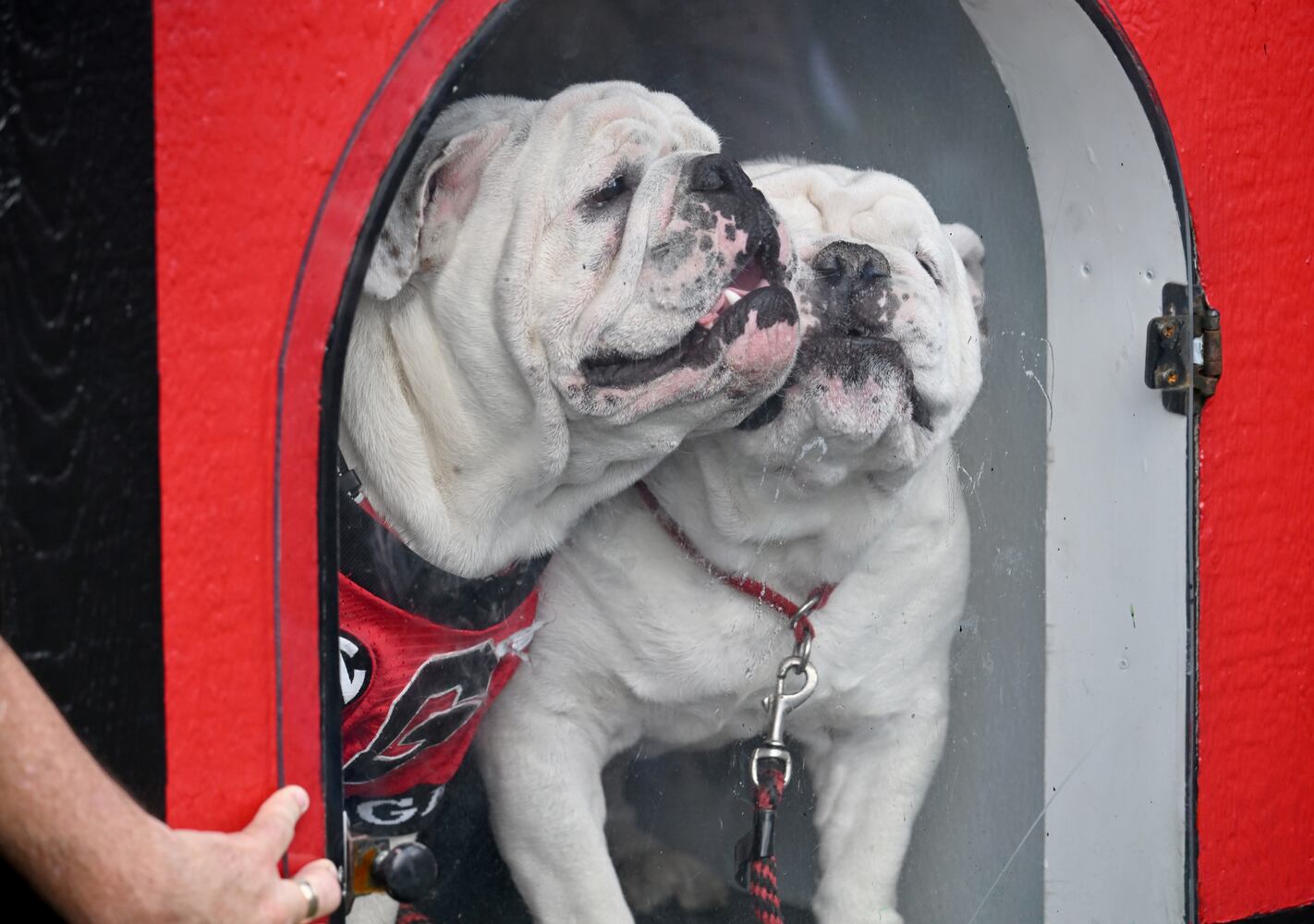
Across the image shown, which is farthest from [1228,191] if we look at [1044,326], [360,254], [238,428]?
[238,428]

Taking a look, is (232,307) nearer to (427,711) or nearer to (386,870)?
(386,870)

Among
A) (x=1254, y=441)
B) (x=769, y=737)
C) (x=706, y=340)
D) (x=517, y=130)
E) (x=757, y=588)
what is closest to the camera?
(x=706, y=340)

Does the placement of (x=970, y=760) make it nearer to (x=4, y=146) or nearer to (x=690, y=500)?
(x=690, y=500)

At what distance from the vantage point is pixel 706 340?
1.63m

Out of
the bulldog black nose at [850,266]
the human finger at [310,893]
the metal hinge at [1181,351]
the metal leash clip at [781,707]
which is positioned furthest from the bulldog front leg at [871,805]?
the human finger at [310,893]

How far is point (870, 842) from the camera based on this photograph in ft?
6.74

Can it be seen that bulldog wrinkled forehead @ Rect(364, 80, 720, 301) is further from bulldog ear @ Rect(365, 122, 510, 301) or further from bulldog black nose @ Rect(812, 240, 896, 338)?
bulldog black nose @ Rect(812, 240, 896, 338)

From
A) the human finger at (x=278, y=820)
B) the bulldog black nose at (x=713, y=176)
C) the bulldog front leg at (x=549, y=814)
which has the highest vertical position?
the bulldog black nose at (x=713, y=176)

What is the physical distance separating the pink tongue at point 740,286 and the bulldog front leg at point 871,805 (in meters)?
0.76

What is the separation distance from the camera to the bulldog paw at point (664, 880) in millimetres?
1839

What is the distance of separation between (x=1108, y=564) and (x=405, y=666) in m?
1.06

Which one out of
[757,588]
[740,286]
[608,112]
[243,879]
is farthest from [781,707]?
[243,879]

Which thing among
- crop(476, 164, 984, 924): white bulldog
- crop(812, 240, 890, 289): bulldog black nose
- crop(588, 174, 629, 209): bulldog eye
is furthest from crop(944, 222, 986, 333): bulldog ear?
crop(588, 174, 629, 209): bulldog eye

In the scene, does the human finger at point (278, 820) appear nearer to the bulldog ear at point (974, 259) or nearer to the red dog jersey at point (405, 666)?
the red dog jersey at point (405, 666)
